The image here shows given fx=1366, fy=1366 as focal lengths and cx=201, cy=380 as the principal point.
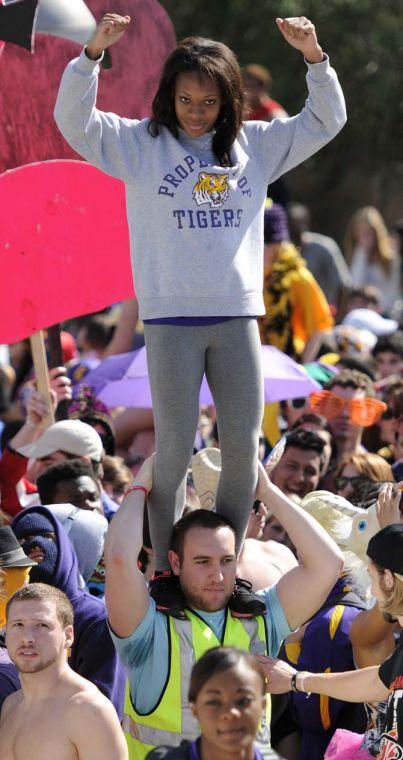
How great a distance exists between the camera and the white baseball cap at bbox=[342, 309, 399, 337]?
10023 mm

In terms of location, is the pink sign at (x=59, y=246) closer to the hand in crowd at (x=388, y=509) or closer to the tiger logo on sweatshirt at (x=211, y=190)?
the tiger logo on sweatshirt at (x=211, y=190)

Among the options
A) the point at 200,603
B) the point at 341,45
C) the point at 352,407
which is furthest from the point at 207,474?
the point at 341,45

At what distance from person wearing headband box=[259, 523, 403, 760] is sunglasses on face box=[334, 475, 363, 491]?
2196 mm

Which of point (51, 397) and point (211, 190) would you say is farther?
point (51, 397)

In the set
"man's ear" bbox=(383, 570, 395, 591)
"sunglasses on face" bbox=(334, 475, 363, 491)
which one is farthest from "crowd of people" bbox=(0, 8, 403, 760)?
"sunglasses on face" bbox=(334, 475, 363, 491)

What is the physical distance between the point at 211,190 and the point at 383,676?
5.13 feet

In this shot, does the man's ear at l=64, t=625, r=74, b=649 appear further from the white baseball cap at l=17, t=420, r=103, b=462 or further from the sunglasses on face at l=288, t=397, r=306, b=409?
the sunglasses on face at l=288, t=397, r=306, b=409

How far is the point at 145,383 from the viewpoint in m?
7.40

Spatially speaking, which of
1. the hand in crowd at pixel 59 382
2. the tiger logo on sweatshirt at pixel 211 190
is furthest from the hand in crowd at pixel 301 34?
the hand in crowd at pixel 59 382

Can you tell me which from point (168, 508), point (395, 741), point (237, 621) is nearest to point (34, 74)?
point (168, 508)

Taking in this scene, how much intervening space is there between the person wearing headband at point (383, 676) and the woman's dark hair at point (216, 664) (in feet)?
2.38

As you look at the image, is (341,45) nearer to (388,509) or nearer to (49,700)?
(388,509)

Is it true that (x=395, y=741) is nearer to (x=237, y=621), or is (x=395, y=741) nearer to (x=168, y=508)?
(x=237, y=621)

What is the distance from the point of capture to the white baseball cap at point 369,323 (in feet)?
32.9
